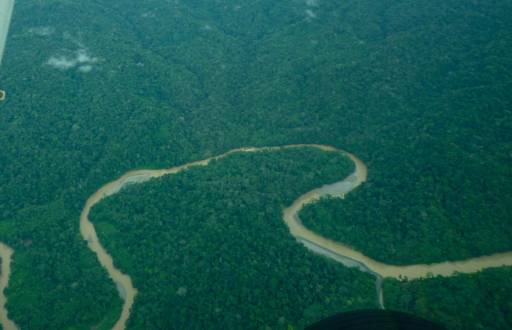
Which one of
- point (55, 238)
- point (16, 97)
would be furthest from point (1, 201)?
point (16, 97)

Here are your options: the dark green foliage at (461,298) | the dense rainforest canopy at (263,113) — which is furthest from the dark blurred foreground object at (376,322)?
the dense rainforest canopy at (263,113)

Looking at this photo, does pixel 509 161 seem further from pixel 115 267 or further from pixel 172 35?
pixel 172 35

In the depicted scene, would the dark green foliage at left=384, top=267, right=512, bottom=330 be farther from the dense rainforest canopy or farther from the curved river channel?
the curved river channel

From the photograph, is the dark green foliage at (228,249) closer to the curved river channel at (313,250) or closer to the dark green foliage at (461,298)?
the curved river channel at (313,250)

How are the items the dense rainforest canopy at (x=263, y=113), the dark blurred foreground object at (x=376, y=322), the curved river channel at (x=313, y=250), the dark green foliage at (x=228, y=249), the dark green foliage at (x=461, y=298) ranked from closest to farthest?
the dark blurred foreground object at (x=376, y=322) < the dark green foliage at (x=461, y=298) < the dark green foliage at (x=228, y=249) < the curved river channel at (x=313, y=250) < the dense rainforest canopy at (x=263, y=113)

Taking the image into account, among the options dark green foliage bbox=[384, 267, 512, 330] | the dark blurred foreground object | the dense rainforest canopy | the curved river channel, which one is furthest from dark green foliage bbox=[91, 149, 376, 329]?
the dark blurred foreground object

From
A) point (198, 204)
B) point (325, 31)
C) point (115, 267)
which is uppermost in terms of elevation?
point (325, 31)
